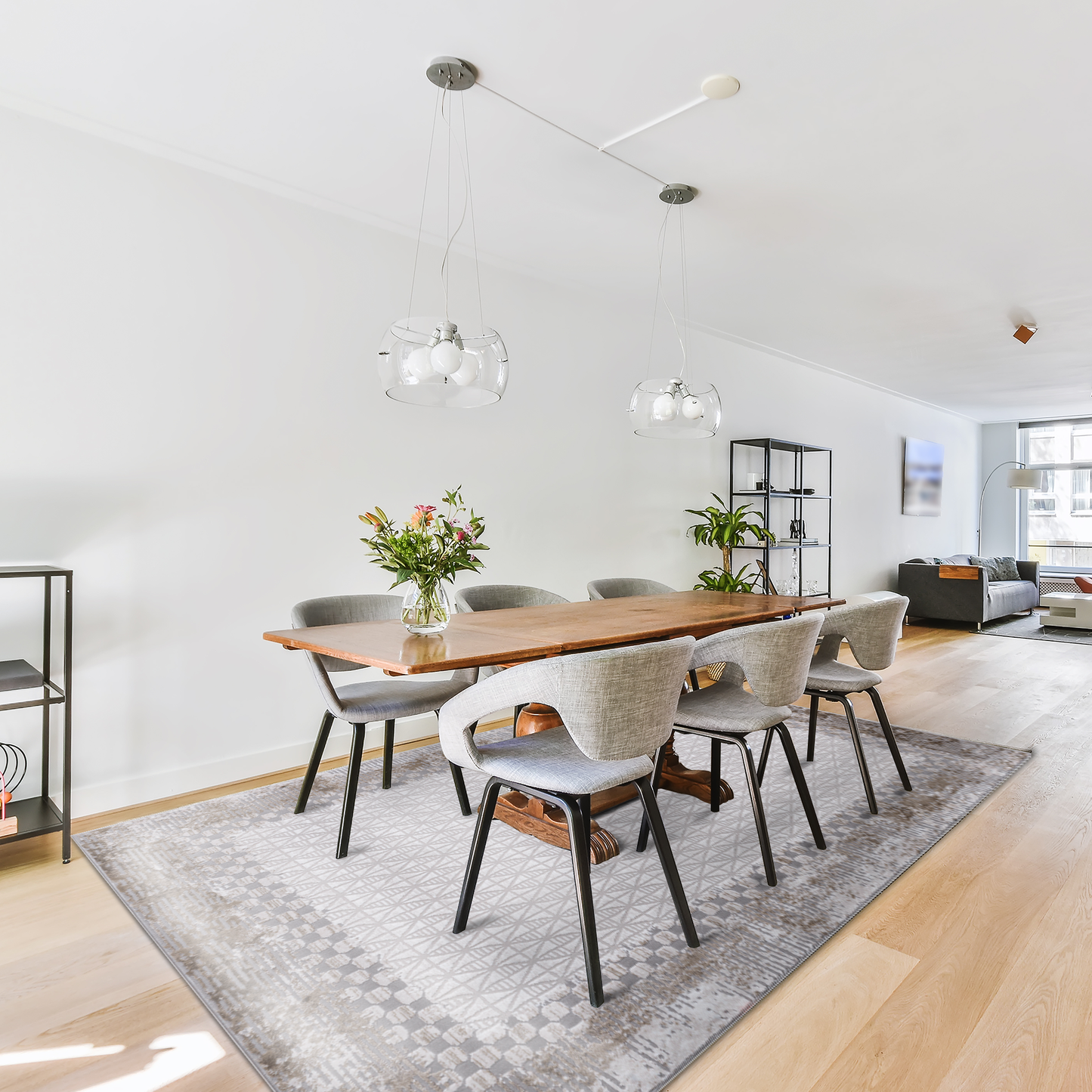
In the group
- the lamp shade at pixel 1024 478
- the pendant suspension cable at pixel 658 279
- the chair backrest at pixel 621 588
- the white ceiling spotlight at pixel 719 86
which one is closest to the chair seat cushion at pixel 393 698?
the chair backrest at pixel 621 588

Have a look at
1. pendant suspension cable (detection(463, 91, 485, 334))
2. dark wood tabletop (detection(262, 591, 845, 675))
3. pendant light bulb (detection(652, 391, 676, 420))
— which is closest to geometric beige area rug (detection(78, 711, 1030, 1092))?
dark wood tabletop (detection(262, 591, 845, 675))

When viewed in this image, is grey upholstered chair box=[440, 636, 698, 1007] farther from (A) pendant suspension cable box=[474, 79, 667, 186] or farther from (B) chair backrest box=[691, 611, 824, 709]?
(A) pendant suspension cable box=[474, 79, 667, 186]

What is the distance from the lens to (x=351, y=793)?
2.40 m

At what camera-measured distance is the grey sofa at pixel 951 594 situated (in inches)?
300

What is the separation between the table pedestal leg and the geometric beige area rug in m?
0.06

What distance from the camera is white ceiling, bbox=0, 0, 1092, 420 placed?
2.12m

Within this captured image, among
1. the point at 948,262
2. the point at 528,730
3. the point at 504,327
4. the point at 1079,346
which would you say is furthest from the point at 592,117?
the point at 1079,346

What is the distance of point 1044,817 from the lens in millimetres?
2732

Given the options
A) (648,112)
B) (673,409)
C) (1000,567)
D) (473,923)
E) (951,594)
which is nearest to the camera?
(473,923)

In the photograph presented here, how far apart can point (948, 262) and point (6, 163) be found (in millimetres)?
4429

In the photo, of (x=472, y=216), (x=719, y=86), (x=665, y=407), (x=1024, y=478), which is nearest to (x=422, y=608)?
(x=665, y=407)

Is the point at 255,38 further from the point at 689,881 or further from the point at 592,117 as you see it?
the point at 689,881

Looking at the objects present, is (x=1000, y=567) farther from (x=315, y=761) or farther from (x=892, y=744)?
(x=315, y=761)

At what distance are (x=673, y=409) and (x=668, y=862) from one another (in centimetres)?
207
